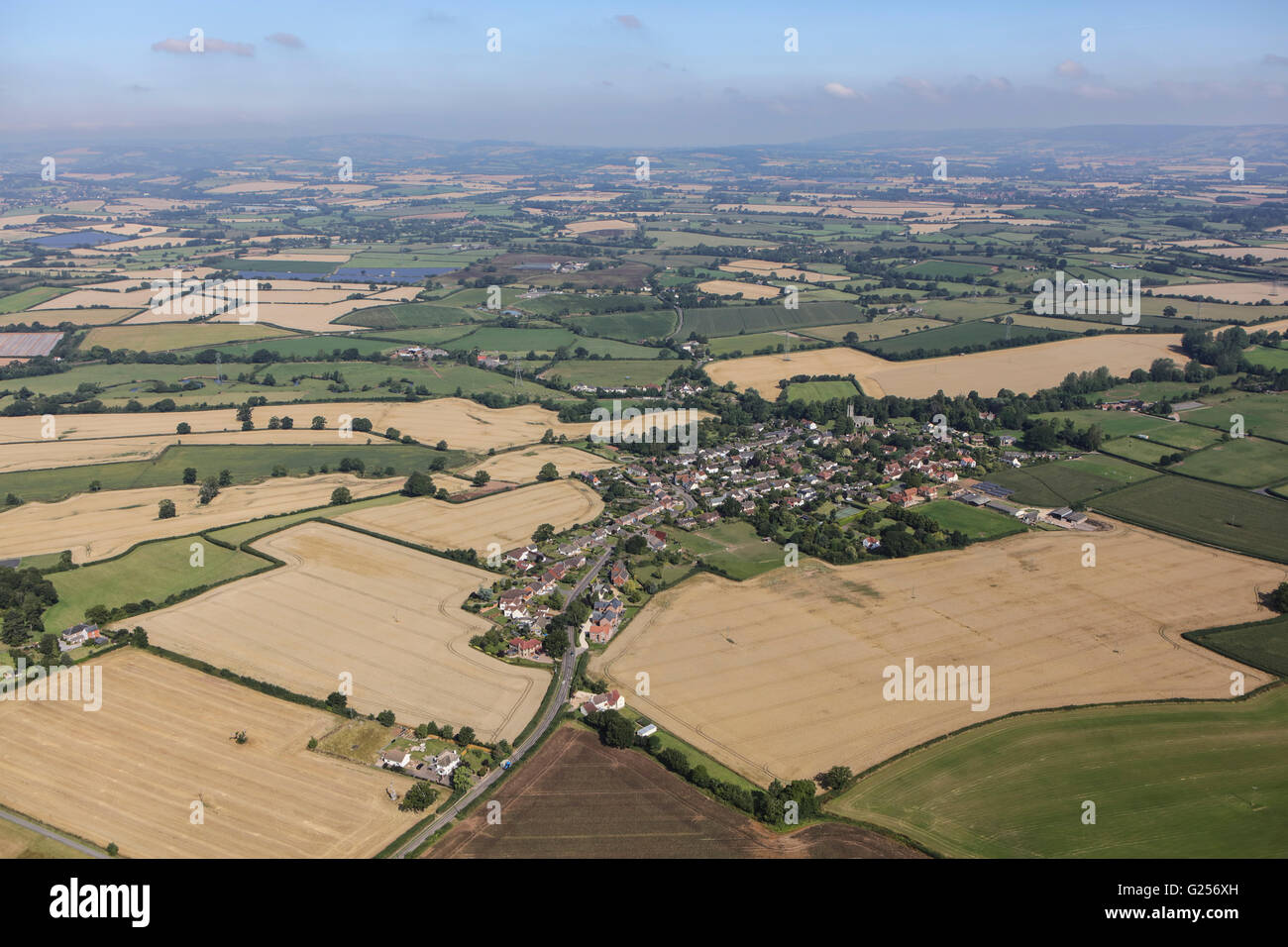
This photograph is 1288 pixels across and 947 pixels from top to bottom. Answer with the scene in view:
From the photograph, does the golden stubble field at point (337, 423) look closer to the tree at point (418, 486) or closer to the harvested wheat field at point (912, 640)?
the tree at point (418, 486)

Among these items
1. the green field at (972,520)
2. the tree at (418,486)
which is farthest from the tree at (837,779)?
the tree at (418,486)

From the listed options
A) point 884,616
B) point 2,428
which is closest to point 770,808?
point 884,616

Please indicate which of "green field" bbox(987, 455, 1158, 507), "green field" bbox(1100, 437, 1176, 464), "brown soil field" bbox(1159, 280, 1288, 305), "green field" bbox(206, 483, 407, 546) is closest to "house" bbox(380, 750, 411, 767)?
"green field" bbox(206, 483, 407, 546)

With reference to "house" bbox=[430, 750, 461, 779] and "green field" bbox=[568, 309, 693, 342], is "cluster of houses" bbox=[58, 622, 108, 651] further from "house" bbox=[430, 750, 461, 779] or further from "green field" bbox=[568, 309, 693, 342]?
"green field" bbox=[568, 309, 693, 342]

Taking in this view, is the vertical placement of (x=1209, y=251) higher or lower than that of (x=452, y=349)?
higher

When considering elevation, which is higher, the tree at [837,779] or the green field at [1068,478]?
the green field at [1068,478]
